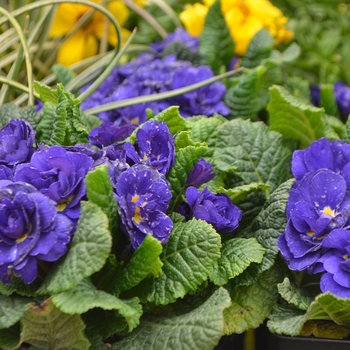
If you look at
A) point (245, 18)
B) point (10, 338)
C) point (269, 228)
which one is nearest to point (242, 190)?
point (269, 228)

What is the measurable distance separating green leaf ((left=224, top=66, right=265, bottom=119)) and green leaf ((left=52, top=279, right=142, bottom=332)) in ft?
1.92

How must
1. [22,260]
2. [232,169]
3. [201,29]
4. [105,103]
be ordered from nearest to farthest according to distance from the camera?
[22,260]
[232,169]
[105,103]
[201,29]

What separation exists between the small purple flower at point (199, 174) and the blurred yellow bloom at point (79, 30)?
2.59 feet

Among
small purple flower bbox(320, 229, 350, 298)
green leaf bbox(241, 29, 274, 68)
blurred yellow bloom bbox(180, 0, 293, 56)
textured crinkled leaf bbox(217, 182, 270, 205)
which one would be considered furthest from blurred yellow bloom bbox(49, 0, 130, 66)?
small purple flower bbox(320, 229, 350, 298)

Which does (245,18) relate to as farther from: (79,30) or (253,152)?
(253,152)

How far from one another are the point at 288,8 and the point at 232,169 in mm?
1058

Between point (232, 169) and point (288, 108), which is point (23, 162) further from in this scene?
point (288, 108)

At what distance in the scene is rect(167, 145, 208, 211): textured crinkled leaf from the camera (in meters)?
0.74

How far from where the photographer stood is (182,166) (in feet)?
2.47

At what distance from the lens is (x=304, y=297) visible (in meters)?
0.73

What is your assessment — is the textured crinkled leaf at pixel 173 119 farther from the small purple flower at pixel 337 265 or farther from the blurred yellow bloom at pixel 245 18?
the blurred yellow bloom at pixel 245 18

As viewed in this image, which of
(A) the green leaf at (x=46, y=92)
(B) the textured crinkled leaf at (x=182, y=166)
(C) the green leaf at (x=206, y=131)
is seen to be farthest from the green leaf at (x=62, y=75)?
(B) the textured crinkled leaf at (x=182, y=166)

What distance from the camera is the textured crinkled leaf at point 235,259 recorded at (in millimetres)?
715

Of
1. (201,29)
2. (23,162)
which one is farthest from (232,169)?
(201,29)
